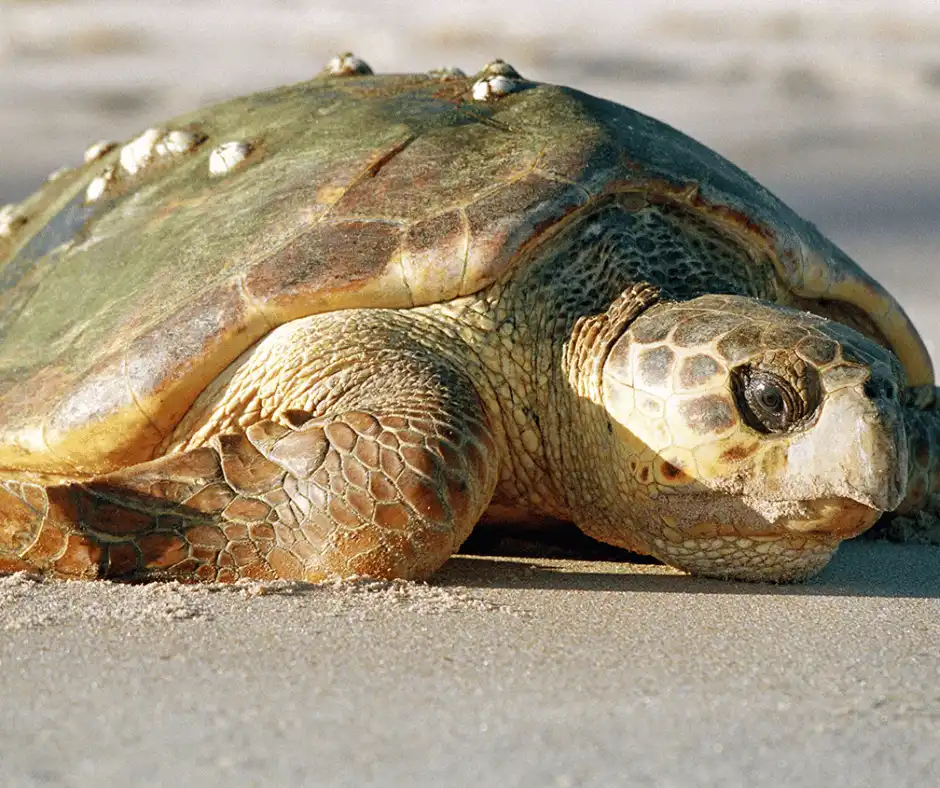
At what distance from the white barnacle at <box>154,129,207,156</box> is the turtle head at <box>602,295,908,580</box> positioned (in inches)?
62.6

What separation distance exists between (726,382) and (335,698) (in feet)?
4.16

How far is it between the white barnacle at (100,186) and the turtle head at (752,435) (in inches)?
71.2

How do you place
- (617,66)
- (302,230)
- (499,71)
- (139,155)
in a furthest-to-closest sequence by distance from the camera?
1. (617,66)
2. (139,155)
3. (499,71)
4. (302,230)

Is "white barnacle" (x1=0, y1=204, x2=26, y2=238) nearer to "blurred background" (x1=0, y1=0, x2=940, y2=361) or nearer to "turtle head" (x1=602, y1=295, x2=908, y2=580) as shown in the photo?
"turtle head" (x1=602, y1=295, x2=908, y2=580)

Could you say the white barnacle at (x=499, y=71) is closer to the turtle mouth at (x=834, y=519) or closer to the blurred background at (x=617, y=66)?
the turtle mouth at (x=834, y=519)

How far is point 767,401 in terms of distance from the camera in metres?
2.74

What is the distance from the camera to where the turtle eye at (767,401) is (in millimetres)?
2719

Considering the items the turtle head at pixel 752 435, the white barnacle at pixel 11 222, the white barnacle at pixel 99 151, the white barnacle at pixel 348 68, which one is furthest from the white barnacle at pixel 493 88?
the white barnacle at pixel 11 222

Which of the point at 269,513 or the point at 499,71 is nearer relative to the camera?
the point at 269,513

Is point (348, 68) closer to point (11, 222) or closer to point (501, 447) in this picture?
point (11, 222)

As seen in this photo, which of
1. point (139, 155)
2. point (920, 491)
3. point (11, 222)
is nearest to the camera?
point (920, 491)

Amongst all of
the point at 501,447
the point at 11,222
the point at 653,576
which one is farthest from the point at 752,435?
the point at 11,222

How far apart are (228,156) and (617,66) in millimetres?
14467

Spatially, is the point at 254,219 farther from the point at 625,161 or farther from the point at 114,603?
the point at 114,603
